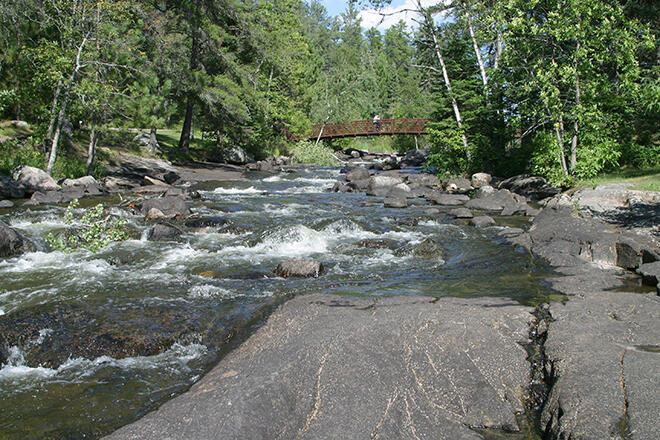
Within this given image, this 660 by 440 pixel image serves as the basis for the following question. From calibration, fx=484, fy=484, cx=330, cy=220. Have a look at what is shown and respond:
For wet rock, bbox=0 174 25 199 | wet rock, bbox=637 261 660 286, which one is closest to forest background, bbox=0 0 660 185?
wet rock, bbox=0 174 25 199

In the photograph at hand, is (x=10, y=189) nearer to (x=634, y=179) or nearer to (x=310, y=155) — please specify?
(x=634, y=179)

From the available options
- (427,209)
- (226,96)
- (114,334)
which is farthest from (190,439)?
(226,96)

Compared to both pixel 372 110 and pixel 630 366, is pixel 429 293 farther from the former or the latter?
pixel 372 110

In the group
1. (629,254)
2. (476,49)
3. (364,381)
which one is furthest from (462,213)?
(476,49)

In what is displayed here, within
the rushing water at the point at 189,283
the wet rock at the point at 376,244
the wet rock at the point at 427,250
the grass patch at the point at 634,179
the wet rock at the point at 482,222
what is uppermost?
the grass patch at the point at 634,179

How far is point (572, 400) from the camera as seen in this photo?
396 centimetres

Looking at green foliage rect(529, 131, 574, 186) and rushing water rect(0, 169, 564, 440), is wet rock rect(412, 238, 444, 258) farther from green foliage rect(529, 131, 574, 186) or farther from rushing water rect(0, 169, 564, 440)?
green foliage rect(529, 131, 574, 186)

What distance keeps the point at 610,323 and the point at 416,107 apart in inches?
2031

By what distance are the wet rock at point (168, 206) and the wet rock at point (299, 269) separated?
6.53 metres

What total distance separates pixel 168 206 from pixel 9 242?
507 centimetres

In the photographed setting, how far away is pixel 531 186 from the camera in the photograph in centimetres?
1903

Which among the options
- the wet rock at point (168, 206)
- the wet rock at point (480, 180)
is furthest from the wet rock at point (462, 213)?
the wet rock at point (168, 206)

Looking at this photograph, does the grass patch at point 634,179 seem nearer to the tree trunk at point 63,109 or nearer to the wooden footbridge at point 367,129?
the tree trunk at point 63,109

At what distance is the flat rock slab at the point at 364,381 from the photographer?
151 inches
